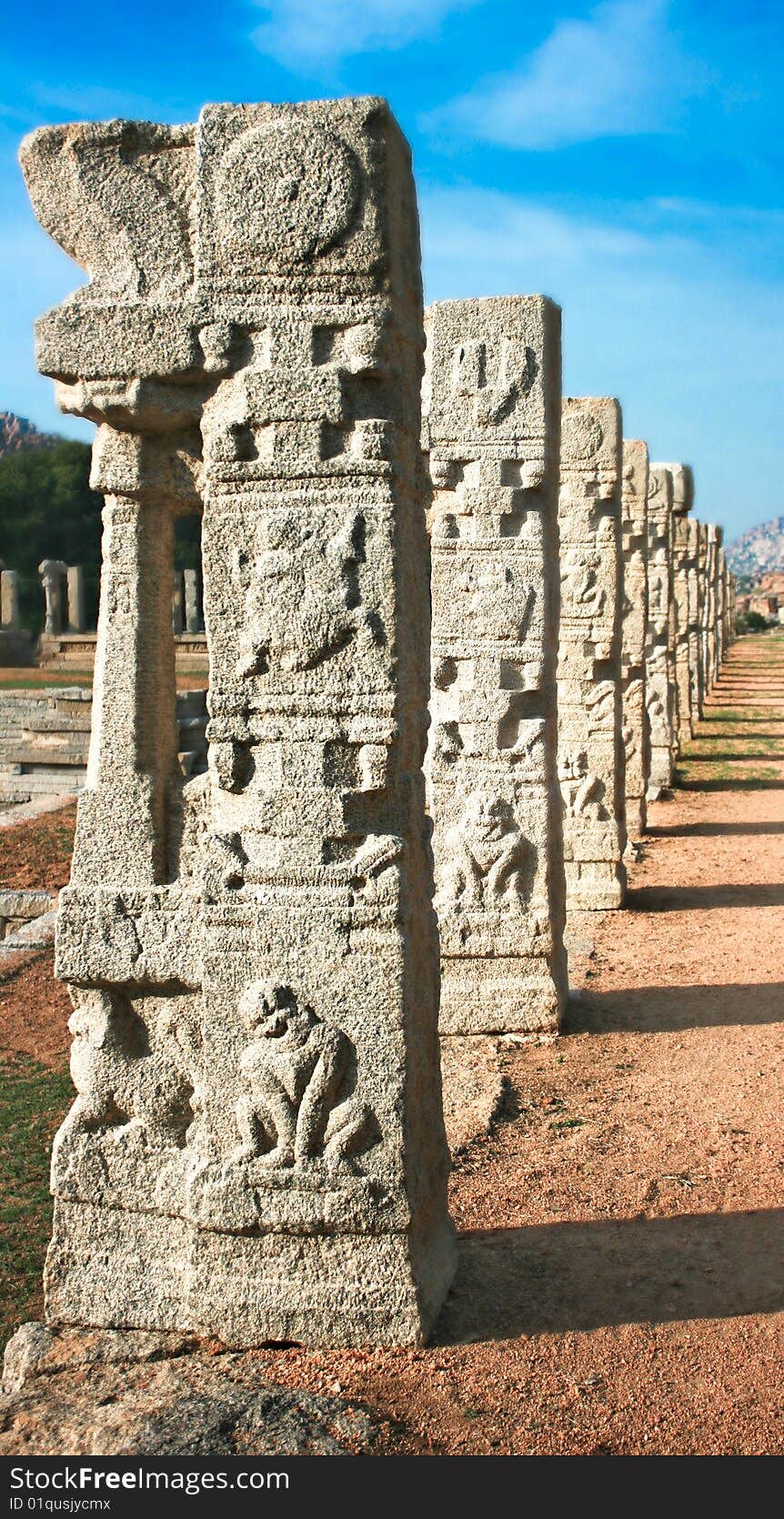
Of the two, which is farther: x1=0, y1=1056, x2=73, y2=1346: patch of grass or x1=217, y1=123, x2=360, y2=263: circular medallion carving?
x1=0, y1=1056, x2=73, y2=1346: patch of grass

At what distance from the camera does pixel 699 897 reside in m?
10.3

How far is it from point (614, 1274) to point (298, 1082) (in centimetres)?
132

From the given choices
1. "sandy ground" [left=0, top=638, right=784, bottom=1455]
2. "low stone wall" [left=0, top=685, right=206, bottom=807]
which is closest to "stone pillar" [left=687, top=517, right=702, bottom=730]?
"low stone wall" [left=0, top=685, right=206, bottom=807]

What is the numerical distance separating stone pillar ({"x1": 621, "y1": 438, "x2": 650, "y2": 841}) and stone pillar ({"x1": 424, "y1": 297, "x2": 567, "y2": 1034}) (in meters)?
5.54

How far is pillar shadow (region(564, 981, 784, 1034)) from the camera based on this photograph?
23.4 feet

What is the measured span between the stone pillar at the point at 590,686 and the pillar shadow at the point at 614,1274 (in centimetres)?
497

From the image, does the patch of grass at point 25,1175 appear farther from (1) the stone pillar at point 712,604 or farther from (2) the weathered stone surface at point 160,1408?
(1) the stone pillar at point 712,604

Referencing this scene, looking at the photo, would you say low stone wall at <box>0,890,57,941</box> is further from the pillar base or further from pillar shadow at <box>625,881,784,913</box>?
the pillar base

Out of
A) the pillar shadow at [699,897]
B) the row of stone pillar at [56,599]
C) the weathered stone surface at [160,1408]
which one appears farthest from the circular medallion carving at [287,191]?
the row of stone pillar at [56,599]

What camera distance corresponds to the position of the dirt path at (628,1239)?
139 inches

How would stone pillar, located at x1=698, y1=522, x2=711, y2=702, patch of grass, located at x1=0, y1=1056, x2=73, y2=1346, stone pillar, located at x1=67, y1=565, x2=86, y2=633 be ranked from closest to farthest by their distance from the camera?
patch of grass, located at x1=0, y1=1056, x2=73, y2=1346
stone pillar, located at x1=698, y1=522, x2=711, y2=702
stone pillar, located at x1=67, y1=565, x2=86, y2=633

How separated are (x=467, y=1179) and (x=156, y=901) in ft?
6.05

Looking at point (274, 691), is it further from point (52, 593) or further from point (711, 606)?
point (52, 593)

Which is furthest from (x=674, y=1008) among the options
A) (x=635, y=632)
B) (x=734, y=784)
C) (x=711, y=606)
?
(x=711, y=606)
